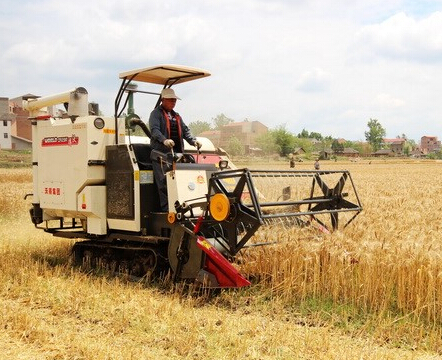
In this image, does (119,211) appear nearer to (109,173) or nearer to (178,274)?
(109,173)

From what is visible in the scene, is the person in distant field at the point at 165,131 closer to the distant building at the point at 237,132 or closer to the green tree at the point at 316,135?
the distant building at the point at 237,132

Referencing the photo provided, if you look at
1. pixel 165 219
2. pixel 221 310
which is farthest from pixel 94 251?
pixel 221 310

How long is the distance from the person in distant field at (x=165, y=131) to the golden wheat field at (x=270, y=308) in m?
1.34

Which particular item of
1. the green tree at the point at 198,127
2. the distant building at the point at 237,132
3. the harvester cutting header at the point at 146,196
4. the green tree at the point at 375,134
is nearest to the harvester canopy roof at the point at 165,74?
the harvester cutting header at the point at 146,196

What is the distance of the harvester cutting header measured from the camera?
633cm

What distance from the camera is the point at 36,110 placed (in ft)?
29.2

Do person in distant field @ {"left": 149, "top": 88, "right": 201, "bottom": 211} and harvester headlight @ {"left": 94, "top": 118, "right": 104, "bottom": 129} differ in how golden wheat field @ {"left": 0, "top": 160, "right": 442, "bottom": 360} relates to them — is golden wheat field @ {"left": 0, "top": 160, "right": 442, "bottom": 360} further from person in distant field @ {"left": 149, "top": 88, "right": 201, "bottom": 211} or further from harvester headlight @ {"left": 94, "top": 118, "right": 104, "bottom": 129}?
harvester headlight @ {"left": 94, "top": 118, "right": 104, "bottom": 129}

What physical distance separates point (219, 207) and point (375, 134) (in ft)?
501

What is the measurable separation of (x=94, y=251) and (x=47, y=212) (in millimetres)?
1022

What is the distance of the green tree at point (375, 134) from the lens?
15062cm

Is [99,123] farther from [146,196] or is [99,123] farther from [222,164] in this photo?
[222,164]

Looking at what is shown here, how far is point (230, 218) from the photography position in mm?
6039

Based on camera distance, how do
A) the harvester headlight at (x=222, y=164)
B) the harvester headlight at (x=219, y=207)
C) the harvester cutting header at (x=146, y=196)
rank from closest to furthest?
the harvester headlight at (x=219, y=207) < the harvester cutting header at (x=146, y=196) < the harvester headlight at (x=222, y=164)

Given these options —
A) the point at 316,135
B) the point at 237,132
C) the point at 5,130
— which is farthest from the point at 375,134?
the point at 237,132
